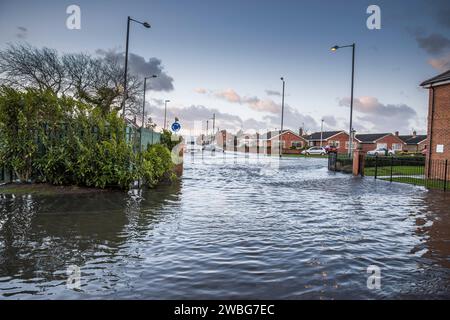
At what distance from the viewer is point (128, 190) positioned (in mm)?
12172

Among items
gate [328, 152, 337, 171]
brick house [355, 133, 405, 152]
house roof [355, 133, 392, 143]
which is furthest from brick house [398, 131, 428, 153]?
gate [328, 152, 337, 171]

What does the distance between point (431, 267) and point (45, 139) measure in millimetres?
11227

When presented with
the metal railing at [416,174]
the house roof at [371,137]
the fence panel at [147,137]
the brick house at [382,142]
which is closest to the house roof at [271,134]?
the brick house at [382,142]

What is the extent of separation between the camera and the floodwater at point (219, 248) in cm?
415

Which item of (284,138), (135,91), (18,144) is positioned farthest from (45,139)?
(284,138)

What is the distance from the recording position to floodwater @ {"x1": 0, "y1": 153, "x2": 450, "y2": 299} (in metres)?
4.15

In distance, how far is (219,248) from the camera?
18.7 ft

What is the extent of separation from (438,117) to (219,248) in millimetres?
18488

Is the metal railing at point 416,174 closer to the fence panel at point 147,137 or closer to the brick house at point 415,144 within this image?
the fence panel at point 147,137

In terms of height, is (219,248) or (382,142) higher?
(382,142)

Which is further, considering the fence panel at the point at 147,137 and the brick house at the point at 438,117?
the brick house at the point at 438,117

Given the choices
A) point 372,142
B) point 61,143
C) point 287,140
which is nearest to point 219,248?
point 61,143

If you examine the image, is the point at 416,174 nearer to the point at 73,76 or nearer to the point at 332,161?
the point at 332,161

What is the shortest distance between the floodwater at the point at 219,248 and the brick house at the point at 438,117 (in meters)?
10.5
